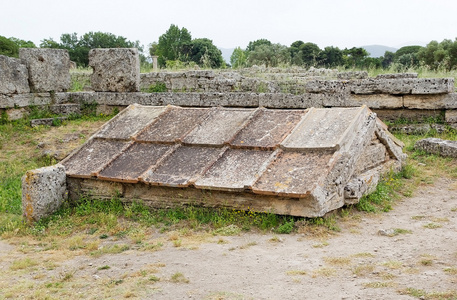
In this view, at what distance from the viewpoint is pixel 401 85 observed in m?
10.8

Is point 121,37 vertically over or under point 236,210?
over

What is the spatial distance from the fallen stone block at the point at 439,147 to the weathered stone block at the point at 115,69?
22.4 ft

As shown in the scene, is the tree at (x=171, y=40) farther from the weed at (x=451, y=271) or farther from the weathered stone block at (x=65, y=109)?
the weed at (x=451, y=271)

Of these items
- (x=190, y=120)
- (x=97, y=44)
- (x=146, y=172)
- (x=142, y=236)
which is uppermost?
(x=97, y=44)

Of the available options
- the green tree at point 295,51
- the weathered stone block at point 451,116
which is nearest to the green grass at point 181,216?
the weathered stone block at point 451,116

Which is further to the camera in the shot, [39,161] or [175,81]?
[175,81]

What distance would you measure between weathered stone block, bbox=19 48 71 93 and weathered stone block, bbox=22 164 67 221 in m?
5.57

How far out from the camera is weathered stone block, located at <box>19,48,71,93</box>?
1123cm

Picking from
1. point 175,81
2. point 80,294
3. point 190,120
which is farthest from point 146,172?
point 175,81

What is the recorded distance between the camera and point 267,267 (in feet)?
14.4

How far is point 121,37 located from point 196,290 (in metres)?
58.2

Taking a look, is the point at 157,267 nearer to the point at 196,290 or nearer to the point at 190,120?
the point at 196,290

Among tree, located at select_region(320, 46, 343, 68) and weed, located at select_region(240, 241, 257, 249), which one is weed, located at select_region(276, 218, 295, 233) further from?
tree, located at select_region(320, 46, 343, 68)

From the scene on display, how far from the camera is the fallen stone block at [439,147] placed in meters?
8.35
